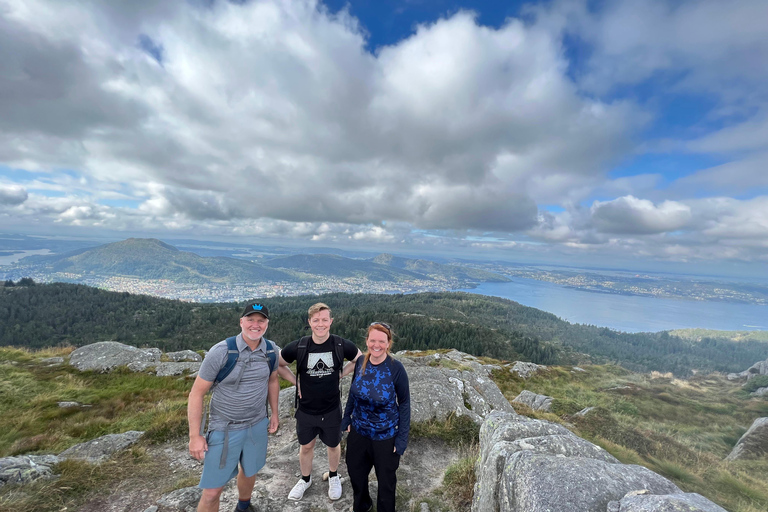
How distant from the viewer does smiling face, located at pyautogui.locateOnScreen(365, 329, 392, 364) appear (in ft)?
17.2

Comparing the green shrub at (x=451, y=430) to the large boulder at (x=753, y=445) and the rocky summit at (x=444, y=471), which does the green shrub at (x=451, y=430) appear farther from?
the large boulder at (x=753, y=445)

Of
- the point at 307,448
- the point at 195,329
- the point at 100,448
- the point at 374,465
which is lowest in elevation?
the point at 195,329

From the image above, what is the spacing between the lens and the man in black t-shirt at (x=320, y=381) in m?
5.72

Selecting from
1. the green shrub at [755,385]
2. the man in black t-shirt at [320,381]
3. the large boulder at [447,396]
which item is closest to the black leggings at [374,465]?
the man in black t-shirt at [320,381]

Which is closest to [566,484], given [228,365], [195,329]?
[228,365]

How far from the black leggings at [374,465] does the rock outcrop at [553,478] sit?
1725mm

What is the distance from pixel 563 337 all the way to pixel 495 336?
9302 centimetres

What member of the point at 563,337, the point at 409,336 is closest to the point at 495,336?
the point at 409,336

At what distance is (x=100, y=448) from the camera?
812 cm

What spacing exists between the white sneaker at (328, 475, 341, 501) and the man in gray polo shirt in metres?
1.92

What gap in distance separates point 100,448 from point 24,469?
1.99 m

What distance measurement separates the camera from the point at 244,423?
505 centimetres

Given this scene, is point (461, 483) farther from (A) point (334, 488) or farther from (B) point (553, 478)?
(B) point (553, 478)

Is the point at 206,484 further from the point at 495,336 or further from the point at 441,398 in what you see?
the point at 495,336
